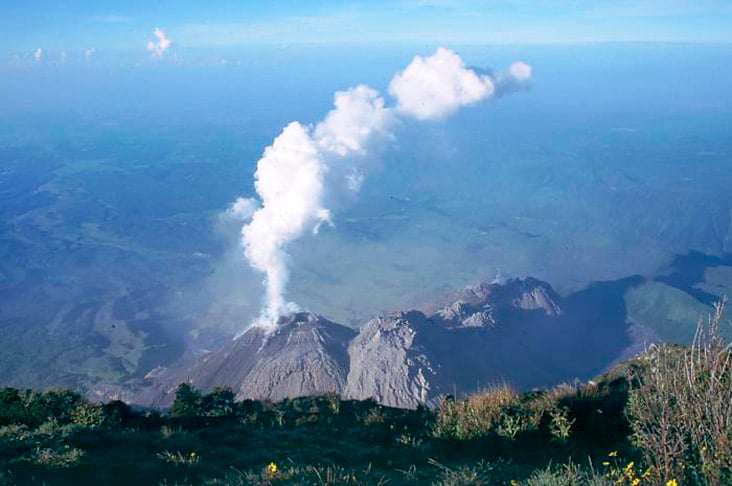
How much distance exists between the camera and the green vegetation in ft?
21.3

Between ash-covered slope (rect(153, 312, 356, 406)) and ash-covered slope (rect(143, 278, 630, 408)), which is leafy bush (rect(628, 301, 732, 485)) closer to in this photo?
ash-covered slope (rect(143, 278, 630, 408))

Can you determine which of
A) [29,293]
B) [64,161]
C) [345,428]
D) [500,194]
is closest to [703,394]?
A: [345,428]

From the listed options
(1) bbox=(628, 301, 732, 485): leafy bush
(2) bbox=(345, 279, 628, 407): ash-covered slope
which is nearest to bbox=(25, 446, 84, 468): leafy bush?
(1) bbox=(628, 301, 732, 485): leafy bush

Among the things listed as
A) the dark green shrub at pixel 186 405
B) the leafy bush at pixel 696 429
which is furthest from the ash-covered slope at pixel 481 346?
the leafy bush at pixel 696 429

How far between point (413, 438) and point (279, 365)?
129 ft

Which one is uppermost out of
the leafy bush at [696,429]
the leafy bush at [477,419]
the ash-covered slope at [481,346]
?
the leafy bush at [696,429]

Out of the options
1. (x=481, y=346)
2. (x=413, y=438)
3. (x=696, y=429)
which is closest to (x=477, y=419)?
(x=413, y=438)

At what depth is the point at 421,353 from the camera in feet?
154

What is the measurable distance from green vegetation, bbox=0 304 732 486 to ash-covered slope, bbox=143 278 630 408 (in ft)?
85.4

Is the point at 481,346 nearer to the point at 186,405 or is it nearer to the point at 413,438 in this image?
the point at 186,405

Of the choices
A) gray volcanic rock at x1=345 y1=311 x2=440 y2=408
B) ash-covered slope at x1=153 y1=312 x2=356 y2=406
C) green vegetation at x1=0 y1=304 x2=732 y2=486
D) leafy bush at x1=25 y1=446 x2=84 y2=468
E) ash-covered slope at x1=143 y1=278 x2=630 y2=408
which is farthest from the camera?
ash-covered slope at x1=153 y1=312 x2=356 y2=406

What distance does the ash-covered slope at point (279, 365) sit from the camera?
1754 inches

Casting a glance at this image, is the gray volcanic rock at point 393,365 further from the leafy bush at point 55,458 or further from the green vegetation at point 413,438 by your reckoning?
the leafy bush at point 55,458

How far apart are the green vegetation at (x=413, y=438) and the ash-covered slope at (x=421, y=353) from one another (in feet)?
85.4
